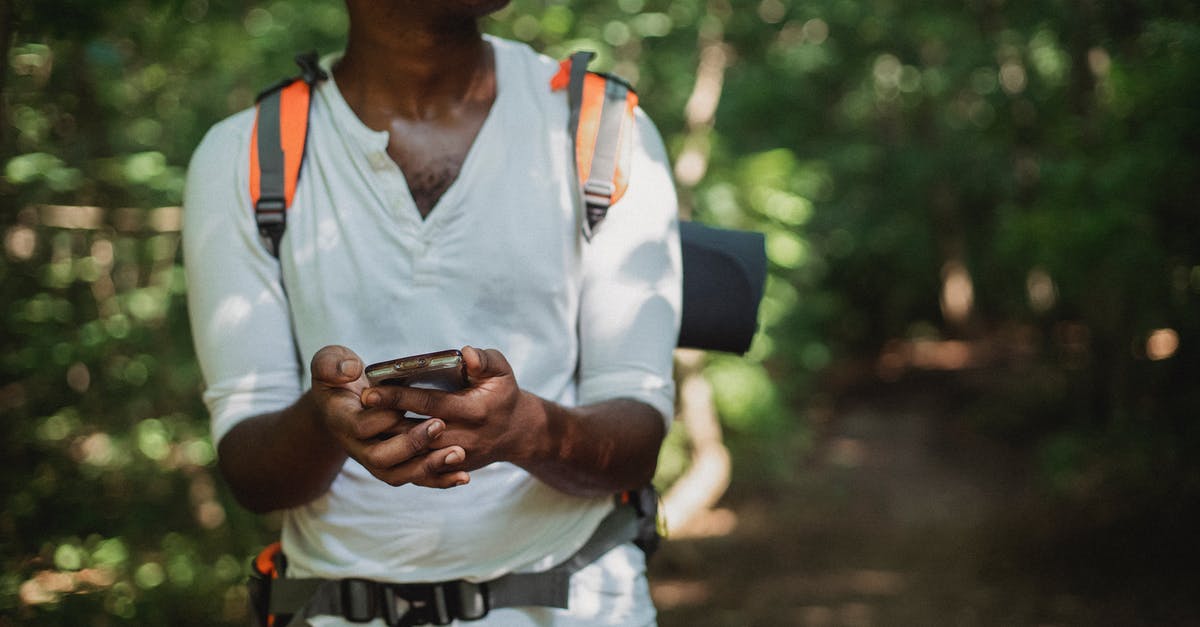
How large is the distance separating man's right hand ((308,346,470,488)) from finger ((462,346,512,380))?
0.29ft

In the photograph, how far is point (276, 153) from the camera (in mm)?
2018

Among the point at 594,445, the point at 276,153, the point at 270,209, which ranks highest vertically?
the point at 276,153

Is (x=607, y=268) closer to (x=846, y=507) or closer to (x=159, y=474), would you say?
(x=159, y=474)

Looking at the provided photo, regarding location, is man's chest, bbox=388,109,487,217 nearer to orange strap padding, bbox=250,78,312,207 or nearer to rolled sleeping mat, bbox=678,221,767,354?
orange strap padding, bbox=250,78,312,207

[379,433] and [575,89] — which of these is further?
[575,89]

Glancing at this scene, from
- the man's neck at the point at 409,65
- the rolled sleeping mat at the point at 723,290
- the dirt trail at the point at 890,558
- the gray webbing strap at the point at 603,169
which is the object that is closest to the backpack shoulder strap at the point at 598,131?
the gray webbing strap at the point at 603,169

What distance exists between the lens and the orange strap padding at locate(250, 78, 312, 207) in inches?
78.9

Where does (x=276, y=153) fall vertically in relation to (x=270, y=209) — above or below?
above

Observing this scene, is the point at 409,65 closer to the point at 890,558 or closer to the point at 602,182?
the point at 602,182

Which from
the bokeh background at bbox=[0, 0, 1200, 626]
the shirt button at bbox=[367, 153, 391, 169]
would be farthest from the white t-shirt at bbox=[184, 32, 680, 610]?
the bokeh background at bbox=[0, 0, 1200, 626]

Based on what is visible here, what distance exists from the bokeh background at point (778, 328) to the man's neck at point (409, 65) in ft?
3.82

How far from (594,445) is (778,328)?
8.37 m

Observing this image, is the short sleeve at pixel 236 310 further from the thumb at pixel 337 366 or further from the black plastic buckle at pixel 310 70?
the thumb at pixel 337 366

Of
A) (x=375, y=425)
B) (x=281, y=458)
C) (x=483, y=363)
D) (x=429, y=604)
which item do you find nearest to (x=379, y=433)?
(x=375, y=425)
